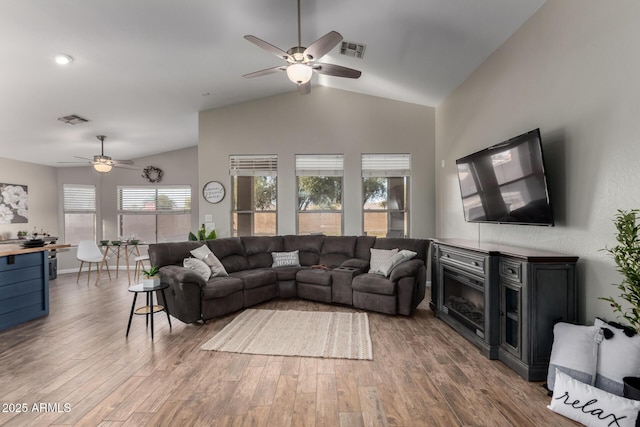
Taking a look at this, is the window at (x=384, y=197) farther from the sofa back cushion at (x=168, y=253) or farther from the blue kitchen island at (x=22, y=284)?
the blue kitchen island at (x=22, y=284)

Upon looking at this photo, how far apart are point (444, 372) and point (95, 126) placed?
20.5 feet

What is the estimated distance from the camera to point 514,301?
2.66 metres

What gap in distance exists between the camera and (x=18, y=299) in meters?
3.71

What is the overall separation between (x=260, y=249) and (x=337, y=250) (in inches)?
50.6

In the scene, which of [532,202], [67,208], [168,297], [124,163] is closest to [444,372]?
[532,202]

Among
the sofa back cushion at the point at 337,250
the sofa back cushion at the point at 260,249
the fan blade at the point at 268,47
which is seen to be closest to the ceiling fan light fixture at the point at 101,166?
the sofa back cushion at the point at 260,249

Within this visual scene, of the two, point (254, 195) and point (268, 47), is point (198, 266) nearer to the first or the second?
point (254, 195)

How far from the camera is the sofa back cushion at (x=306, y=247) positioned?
17.4 feet

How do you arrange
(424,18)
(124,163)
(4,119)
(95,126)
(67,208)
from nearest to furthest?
(424,18) < (4,119) < (95,126) < (124,163) < (67,208)

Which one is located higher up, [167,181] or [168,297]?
[167,181]

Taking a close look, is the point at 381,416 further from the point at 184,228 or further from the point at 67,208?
the point at 67,208

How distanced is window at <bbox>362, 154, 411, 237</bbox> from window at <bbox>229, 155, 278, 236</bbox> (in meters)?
1.71

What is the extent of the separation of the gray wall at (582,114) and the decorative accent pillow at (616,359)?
306mm

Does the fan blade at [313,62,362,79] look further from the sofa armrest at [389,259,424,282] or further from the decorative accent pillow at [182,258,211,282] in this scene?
the decorative accent pillow at [182,258,211,282]
